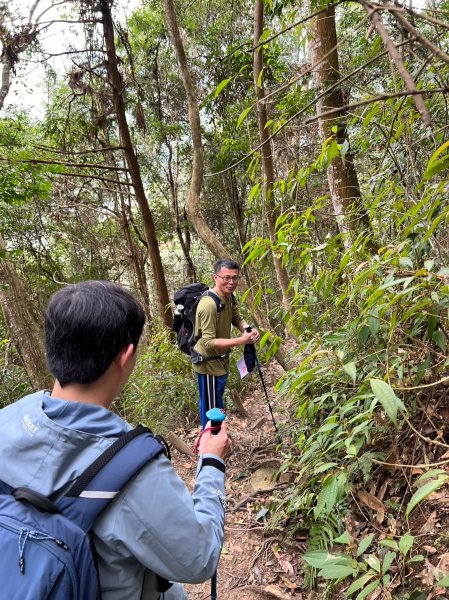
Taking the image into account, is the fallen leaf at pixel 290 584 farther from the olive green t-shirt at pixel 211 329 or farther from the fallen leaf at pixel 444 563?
the olive green t-shirt at pixel 211 329

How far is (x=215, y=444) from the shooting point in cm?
150

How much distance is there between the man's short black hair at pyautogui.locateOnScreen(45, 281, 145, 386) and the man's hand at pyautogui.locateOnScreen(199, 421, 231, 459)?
0.59 meters

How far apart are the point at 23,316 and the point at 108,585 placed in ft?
25.2

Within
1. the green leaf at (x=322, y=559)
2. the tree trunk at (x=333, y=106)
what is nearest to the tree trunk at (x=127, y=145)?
the tree trunk at (x=333, y=106)

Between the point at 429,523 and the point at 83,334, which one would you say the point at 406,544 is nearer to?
the point at 429,523

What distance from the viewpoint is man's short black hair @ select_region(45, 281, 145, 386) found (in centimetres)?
109

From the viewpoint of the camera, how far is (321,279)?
100.0 inches

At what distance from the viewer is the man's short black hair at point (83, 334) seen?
1091mm

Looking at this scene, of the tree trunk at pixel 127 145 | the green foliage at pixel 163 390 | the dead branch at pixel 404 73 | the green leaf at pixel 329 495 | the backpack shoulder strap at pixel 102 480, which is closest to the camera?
the dead branch at pixel 404 73

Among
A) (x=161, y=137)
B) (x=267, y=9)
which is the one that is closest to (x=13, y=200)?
(x=267, y=9)

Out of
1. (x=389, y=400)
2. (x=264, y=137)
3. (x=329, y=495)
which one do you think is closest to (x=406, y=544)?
(x=329, y=495)

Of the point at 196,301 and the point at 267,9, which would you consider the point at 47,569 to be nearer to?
the point at 196,301

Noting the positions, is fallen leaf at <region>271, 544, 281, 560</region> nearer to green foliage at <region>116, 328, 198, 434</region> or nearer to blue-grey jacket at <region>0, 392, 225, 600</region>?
blue-grey jacket at <region>0, 392, 225, 600</region>

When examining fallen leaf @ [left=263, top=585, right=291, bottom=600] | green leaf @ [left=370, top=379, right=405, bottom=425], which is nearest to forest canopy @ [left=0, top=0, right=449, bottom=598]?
green leaf @ [left=370, top=379, right=405, bottom=425]
